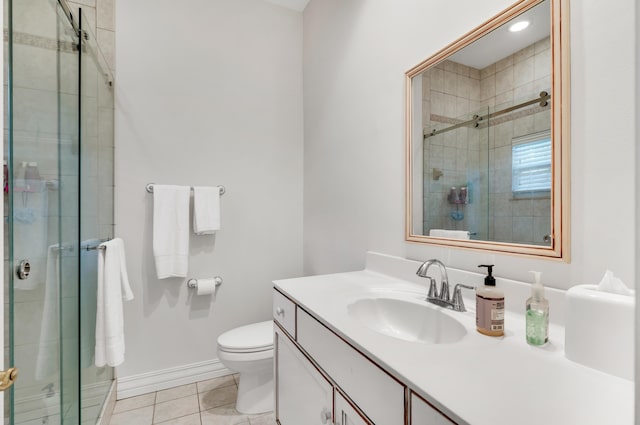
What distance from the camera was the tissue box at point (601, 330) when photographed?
60 centimetres

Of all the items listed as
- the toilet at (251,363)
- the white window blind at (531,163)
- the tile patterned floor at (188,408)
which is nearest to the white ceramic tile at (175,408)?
the tile patterned floor at (188,408)

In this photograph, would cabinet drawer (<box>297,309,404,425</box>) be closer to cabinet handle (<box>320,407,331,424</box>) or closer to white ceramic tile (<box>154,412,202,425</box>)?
cabinet handle (<box>320,407,331,424</box>)

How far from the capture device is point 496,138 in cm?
102

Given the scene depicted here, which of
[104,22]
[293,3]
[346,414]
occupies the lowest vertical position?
[346,414]

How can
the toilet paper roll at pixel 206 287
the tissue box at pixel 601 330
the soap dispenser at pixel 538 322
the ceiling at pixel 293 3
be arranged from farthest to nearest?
1. the ceiling at pixel 293 3
2. the toilet paper roll at pixel 206 287
3. the soap dispenser at pixel 538 322
4. the tissue box at pixel 601 330

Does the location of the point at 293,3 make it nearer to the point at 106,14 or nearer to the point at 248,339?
the point at 106,14

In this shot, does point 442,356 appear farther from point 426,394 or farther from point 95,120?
point 95,120

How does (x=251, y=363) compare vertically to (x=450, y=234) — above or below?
below

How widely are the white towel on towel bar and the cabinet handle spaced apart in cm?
73

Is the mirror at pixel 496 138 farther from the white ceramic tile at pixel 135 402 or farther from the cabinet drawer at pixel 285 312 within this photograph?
the white ceramic tile at pixel 135 402

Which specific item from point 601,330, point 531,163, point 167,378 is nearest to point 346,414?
point 601,330

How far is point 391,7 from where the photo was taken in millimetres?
1466

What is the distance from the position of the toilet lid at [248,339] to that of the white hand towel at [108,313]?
0.49 m

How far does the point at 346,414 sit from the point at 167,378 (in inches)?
64.9
